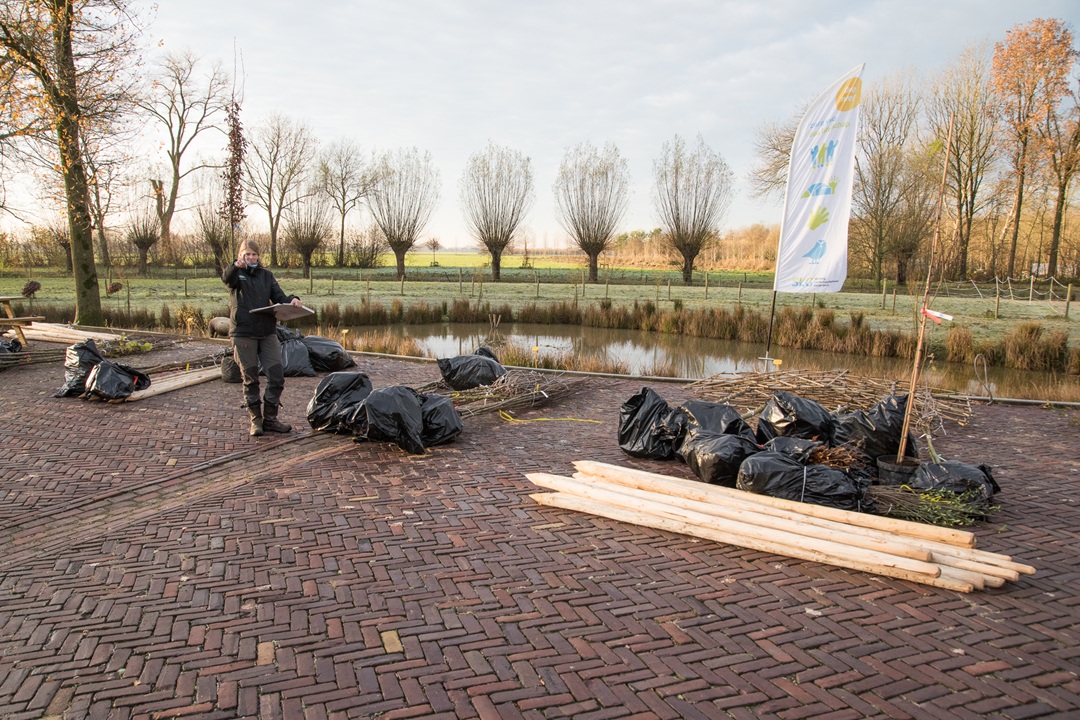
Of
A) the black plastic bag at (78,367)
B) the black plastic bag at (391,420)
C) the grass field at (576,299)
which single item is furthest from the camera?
the grass field at (576,299)

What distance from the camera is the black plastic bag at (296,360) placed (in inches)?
407

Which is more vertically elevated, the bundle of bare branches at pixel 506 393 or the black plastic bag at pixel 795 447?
the black plastic bag at pixel 795 447

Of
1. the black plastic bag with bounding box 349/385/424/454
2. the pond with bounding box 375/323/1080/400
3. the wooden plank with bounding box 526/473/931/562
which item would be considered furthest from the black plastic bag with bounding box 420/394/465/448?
the pond with bounding box 375/323/1080/400

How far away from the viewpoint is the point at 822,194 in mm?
8898

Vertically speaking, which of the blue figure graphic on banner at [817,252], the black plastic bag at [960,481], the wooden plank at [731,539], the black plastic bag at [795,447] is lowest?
the wooden plank at [731,539]

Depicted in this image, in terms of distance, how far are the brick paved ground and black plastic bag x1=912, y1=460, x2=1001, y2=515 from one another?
198 millimetres

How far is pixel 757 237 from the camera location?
6531 cm

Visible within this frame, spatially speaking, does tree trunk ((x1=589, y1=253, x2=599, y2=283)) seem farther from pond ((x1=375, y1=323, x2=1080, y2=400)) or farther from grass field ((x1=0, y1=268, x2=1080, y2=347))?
pond ((x1=375, y1=323, x2=1080, y2=400))

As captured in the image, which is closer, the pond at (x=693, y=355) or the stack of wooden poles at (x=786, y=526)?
the stack of wooden poles at (x=786, y=526)

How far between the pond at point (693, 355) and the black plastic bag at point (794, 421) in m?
5.08

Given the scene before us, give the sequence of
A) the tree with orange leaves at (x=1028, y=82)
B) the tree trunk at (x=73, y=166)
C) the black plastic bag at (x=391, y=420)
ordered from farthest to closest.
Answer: the tree with orange leaves at (x=1028, y=82), the tree trunk at (x=73, y=166), the black plastic bag at (x=391, y=420)

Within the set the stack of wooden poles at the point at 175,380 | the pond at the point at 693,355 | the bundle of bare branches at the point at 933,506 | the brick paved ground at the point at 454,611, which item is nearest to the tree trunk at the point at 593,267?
the pond at the point at 693,355

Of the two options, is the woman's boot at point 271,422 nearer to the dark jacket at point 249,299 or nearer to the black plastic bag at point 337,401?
the black plastic bag at point 337,401

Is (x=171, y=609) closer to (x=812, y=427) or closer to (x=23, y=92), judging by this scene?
(x=812, y=427)
